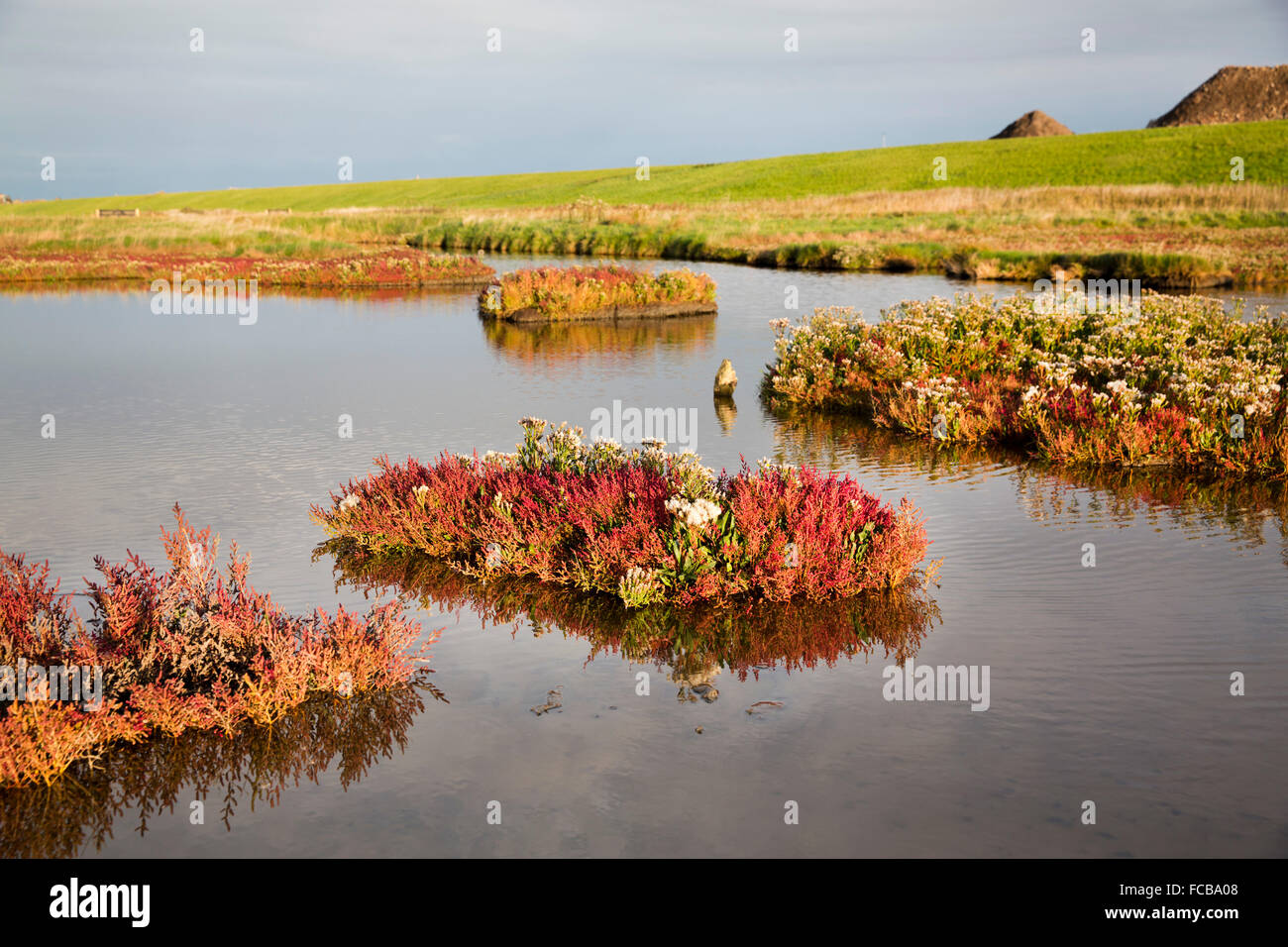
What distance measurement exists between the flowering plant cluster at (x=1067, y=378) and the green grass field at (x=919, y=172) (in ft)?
228

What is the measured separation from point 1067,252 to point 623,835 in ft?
133

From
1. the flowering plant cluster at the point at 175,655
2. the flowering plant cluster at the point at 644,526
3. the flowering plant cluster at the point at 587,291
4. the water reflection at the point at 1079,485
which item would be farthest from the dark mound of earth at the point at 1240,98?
the flowering plant cluster at the point at 175,655

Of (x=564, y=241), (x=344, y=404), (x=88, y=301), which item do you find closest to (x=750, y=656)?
(x=344, y=404)

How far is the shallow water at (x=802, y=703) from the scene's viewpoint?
207 inches

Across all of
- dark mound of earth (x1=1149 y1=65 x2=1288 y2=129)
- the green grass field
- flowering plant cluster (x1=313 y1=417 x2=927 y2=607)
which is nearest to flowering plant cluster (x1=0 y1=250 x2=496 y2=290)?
flowering plant cluster (x1=313 y1=417 x2=927 y2=607)

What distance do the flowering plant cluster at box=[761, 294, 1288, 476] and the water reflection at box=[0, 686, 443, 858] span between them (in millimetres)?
9689

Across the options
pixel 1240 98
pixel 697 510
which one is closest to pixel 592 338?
pixel 697 510

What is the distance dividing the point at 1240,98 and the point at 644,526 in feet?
736

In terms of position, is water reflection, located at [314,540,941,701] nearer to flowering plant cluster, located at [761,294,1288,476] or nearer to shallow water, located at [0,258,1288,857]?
shallow water, located at [0,258,1288,857]

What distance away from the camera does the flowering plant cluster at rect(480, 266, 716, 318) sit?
28484mm

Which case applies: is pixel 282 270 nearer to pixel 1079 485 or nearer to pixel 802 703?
pixel 1079 485

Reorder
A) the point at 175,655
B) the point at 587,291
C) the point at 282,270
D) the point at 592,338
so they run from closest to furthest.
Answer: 1. the point at 175,655
2. the point at 592,338
3. the point at 587,291
4. the point at 282,270

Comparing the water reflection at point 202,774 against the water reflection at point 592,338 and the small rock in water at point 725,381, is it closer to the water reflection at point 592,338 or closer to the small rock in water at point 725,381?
the small rock in water at point 725,381

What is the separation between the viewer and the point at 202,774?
5.90 metres
